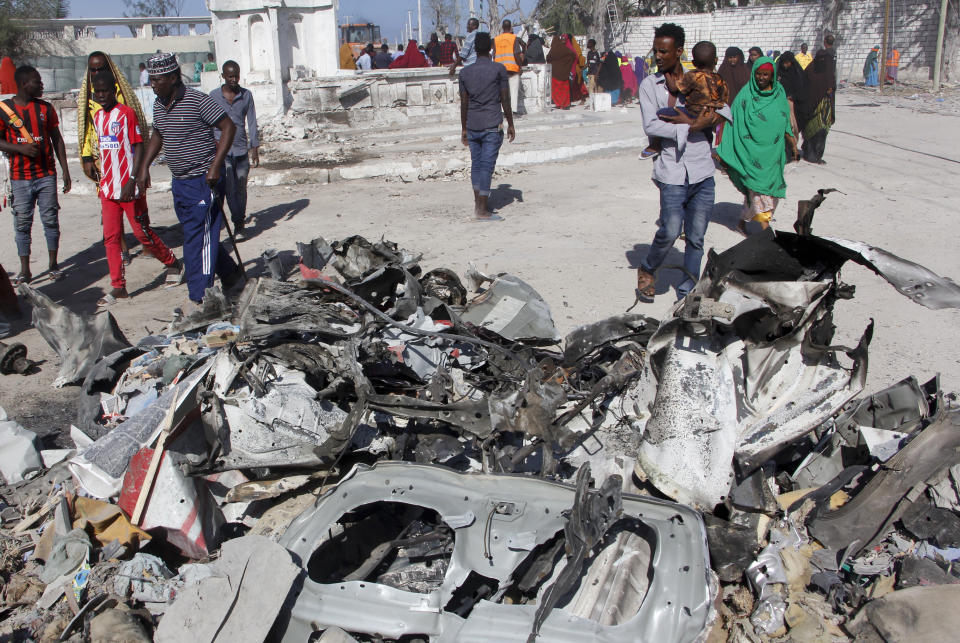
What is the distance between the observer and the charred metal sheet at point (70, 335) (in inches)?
192

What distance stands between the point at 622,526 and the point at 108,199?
5.65m

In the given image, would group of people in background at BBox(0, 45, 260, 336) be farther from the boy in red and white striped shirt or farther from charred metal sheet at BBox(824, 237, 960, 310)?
charred metal sheet at BBox(824, 237, 960, 310)

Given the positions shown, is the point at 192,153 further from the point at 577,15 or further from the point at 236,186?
the point at 577,15

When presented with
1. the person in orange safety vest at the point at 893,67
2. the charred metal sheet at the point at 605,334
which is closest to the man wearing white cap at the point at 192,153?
the charred metal sheet at the point at 605,334

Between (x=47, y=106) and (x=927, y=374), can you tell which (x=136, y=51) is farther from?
(x=927, y=374)

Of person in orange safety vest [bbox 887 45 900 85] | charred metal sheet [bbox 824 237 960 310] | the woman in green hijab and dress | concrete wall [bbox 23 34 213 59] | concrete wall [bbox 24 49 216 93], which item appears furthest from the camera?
concrete wall [bbox 23 34 213 59]

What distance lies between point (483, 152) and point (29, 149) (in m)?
4.60

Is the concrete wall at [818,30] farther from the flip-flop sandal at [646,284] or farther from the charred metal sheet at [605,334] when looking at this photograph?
the charred metal sheet at [605,334]

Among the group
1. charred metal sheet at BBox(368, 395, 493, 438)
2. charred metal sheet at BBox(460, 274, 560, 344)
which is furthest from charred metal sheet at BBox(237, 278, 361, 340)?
charred metal sheet at BBox(460, 274, 560, 344)

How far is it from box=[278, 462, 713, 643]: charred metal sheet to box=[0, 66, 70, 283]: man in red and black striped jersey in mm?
5640

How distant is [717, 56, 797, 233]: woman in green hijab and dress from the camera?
7020 mm

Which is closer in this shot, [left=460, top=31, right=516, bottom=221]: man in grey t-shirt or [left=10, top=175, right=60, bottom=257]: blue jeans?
[left=10, top=175, right=60, bottom=257]: blue jeans

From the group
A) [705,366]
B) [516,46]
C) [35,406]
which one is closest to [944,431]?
[705,366]

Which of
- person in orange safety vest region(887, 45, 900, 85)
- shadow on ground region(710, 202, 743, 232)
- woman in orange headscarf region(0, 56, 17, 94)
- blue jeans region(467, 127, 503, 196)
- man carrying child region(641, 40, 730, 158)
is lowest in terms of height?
shadow on ground region(710, 202, 743, 232)
